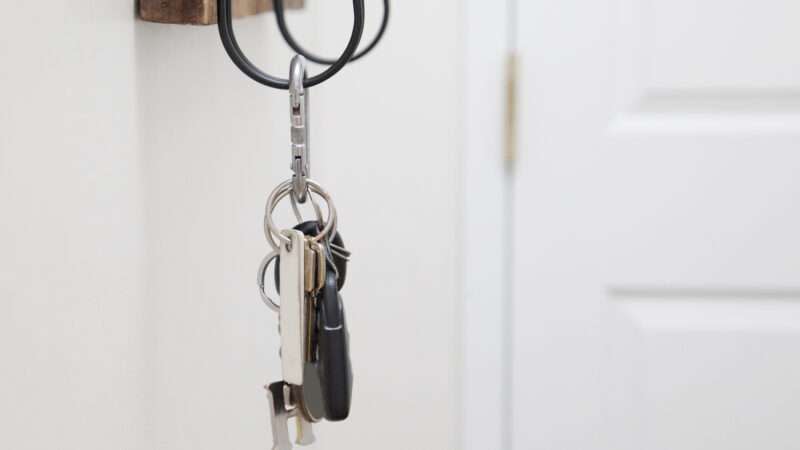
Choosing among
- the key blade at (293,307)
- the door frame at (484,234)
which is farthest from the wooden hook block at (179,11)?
the door frame at (484,234)

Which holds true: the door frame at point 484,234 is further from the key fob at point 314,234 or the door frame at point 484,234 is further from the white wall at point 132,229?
the key fob at point 314,234

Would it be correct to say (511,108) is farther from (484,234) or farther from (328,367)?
(328,367)

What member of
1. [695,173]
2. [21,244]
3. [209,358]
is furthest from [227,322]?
[695,173]

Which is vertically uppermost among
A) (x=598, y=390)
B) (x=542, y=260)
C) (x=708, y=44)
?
(x=708, y=44)

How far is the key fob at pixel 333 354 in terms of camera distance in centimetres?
40

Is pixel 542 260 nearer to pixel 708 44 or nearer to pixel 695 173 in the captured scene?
pixel 695 173

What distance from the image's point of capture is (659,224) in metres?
1.20

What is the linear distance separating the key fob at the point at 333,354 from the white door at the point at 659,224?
0.82 meters

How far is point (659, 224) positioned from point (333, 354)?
869 mm

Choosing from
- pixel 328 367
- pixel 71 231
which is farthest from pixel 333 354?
pixel 71 231

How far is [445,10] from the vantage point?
1170 millimetres

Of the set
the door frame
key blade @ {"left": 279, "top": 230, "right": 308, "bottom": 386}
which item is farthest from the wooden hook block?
the door frame

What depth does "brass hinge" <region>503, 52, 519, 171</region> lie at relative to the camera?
119 cm

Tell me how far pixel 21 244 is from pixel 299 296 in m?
0.13
